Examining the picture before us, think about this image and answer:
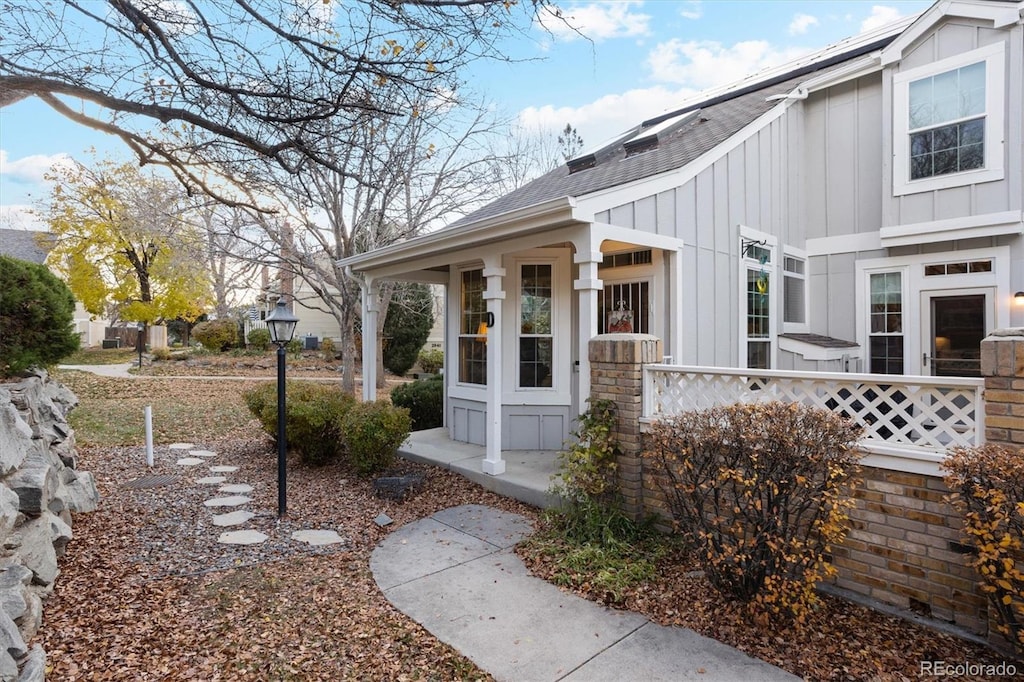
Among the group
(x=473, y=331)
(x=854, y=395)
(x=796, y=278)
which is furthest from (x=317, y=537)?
(x=796, y=278)

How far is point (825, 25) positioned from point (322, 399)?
9.45 meters

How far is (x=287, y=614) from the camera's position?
313 cm

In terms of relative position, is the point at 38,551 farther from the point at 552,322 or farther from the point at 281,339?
the point at 552,322

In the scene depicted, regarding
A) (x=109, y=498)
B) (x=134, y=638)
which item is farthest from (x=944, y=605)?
(x=109, y=498)

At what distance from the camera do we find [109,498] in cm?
A: 515

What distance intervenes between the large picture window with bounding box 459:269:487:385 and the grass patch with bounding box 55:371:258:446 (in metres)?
4.30

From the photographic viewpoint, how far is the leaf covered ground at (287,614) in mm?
2646

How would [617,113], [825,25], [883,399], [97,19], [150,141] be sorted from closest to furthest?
[883,399]
[97,19]
[150,141]
[825,25]
[617,113]

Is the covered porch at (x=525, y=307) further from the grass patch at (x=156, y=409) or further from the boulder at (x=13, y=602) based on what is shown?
the grass patch at (x=156, y=409)

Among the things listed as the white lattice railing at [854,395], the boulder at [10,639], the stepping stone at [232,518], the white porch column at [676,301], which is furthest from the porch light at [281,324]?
the white porch column at [676,301]

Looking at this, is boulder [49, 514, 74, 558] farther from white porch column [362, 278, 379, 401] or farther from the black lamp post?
white porch column [362, 278, 379, 401]

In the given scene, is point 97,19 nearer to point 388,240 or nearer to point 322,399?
point 322,399

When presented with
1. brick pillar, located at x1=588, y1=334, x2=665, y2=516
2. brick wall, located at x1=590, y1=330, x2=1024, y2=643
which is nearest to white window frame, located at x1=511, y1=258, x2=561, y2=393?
brick pillar, located at x1=588, y1=334, x2=665, y2=516

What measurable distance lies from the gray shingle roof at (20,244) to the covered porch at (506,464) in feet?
90.7
